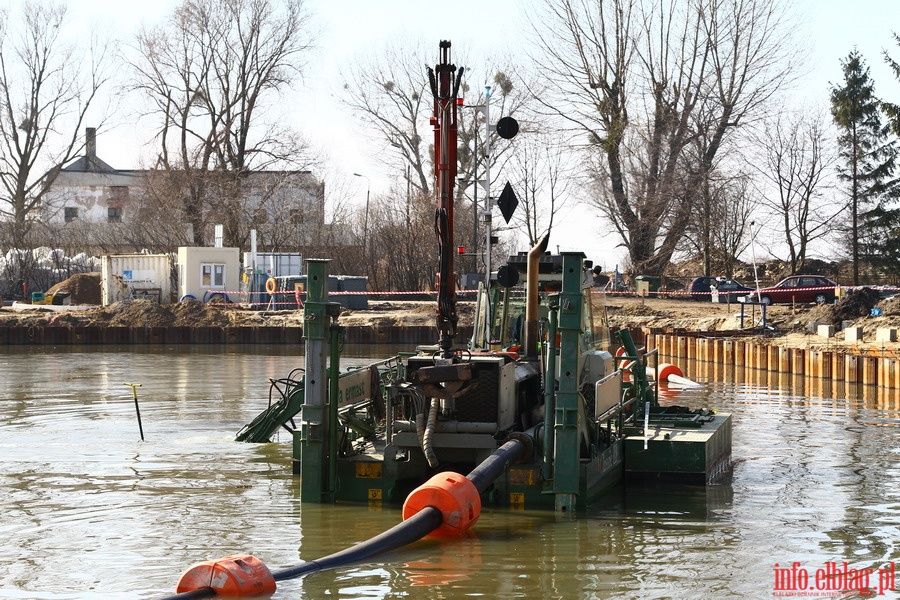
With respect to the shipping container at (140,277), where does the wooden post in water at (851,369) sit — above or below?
below

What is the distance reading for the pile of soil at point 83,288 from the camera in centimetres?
5831

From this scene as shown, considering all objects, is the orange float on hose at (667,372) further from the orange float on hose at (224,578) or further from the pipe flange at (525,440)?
the orange float on hose at (224,578)

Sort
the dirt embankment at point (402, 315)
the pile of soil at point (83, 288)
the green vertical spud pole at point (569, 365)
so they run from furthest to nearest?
the pile of soil at point (83, 288) → the dirt embankment at point (402, 315) → the green vertical spud pole at point (569, 365)

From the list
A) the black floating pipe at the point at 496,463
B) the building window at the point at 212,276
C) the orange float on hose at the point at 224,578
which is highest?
the building window at the point at 212,276

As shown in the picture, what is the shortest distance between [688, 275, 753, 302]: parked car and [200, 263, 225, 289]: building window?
70.9 ft

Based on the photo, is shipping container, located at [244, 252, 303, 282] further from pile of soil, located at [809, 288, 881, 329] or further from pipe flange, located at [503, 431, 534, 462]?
pipe flange, located at [503, 431, 534, 462]

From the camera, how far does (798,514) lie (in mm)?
13617

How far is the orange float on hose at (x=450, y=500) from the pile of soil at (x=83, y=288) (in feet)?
163

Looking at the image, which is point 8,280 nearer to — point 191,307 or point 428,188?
point 191,307

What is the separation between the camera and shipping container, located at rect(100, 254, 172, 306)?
5516 centimetres

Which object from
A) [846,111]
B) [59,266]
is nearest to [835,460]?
[846,111]

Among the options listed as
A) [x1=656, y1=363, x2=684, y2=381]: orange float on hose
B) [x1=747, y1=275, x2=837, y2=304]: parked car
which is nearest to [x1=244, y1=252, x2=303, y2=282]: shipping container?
[x1=747, y1=275, x2=837, y2=304]: parked car

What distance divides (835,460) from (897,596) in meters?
7.75

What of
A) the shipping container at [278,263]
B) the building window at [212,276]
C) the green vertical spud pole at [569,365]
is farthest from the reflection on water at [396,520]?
the shipping container at [278,263]
